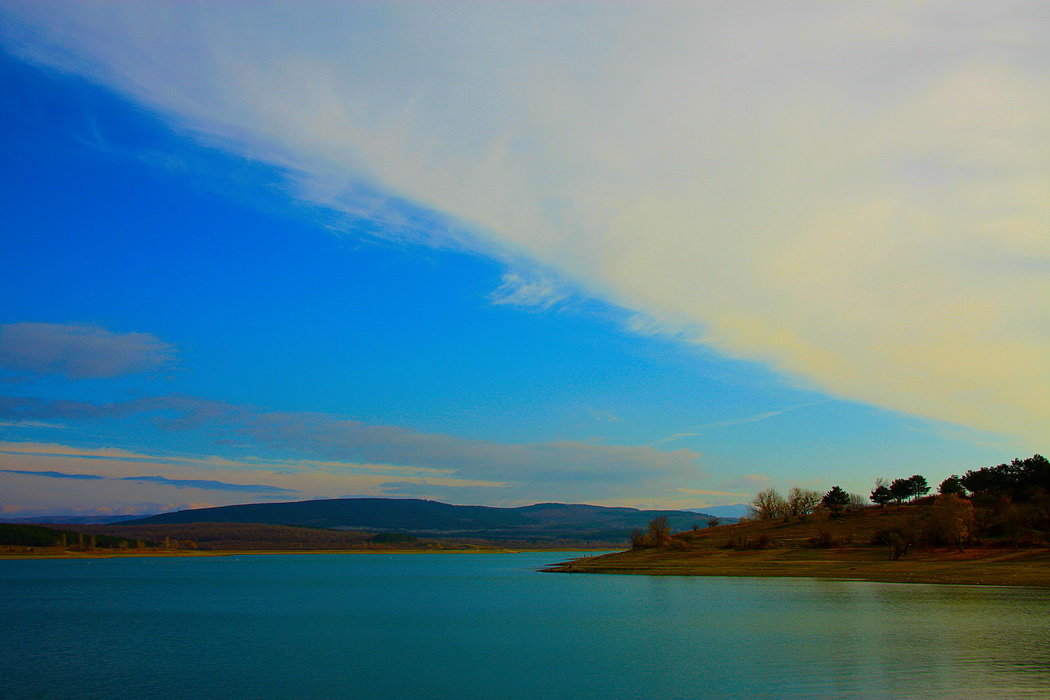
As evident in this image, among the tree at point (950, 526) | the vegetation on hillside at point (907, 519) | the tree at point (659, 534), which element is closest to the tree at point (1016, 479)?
the vegetation on hillside at point (907, 519)

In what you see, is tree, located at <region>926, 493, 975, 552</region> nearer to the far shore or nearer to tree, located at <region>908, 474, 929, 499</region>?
the far shore

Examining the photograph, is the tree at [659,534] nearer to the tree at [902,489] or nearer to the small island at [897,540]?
the small island at [897,540]

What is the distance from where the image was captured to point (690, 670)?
112ft

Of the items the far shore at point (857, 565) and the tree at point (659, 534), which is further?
the tree at point (659, 534)

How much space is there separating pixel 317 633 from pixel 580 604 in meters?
26.3

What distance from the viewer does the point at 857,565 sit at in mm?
Result: 94750

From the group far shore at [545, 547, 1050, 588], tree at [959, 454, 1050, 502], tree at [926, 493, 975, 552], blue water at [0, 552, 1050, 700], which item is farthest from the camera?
tree at [959, 454, 1050, 502]

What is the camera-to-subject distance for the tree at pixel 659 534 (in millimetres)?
140500

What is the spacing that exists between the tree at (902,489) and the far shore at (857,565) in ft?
157

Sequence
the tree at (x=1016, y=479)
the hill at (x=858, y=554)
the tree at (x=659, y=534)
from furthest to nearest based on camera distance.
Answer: the tree at (x=659, y=534), the tree at (x=1016, y=479), the hill at (x=858, y=554)

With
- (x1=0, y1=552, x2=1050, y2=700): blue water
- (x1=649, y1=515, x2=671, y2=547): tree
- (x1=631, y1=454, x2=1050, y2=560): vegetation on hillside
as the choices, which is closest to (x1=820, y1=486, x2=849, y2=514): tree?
(x1=631, y1=454, x2=1050, y2=560): vegetation on hillside

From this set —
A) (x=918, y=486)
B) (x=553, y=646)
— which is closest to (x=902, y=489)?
(x=918, y=486)

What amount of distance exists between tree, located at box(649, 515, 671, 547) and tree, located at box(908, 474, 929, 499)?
50441mm

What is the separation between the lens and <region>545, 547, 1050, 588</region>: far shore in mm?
77250
